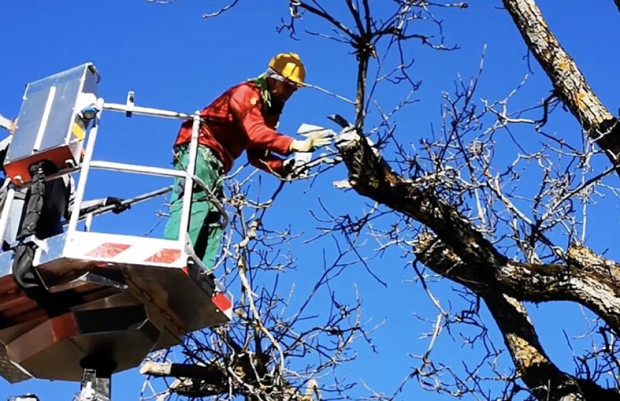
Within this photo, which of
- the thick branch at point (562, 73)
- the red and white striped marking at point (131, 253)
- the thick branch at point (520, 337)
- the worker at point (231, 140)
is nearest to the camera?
the red and white striped marking at point (131, 253)

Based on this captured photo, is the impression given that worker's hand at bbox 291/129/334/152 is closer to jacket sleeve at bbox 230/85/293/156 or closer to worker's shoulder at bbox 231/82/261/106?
jacket sleeve at bbox 230/85/293/156

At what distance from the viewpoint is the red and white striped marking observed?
207 inches

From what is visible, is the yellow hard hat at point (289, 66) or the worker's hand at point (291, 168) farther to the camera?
the yellow hard hat at point (289, 66)

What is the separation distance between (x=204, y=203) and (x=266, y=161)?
481 millimetres

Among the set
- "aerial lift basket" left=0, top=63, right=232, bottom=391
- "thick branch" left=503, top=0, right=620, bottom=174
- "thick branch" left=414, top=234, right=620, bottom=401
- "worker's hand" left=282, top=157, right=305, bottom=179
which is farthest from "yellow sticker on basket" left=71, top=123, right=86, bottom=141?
"thick branch" left=503, top=0, right=620, bottom=174

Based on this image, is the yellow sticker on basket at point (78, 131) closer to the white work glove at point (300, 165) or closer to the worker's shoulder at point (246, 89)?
the worker's shoulder at point (246, 89)

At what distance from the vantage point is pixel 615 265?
6.79 metres

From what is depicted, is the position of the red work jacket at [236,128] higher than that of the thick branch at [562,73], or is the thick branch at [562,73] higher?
the thick branch at [562,73]

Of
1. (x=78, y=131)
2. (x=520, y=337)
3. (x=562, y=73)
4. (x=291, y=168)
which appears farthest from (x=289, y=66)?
(x=520, y=337)

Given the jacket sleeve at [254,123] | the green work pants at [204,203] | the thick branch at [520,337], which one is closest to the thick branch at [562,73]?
the thick branch at [520,337]

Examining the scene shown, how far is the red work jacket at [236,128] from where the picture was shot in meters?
6.09

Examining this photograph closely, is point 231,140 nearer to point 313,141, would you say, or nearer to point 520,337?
point 313,141

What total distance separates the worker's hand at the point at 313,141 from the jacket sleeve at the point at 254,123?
6 cm

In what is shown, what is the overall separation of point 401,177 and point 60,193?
2.22 metres
